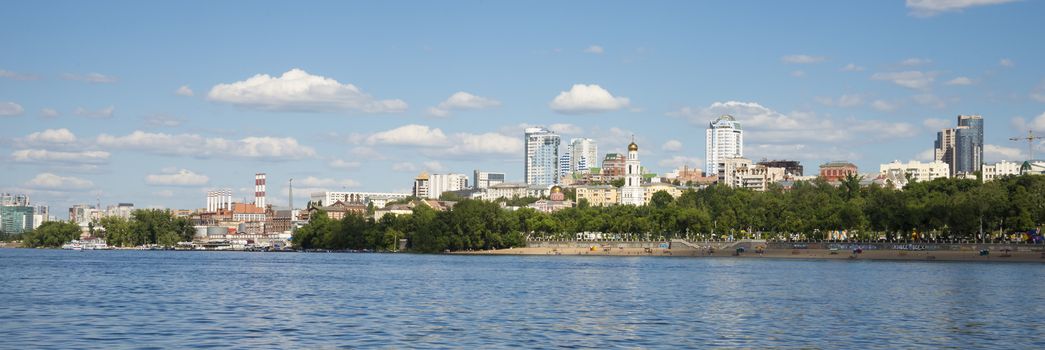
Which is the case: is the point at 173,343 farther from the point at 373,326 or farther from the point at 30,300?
the point at 30,300

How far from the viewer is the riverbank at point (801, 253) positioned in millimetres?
122213

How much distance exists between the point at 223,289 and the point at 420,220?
119 meters

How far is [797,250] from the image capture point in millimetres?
146000

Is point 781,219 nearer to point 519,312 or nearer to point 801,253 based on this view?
point 801,253

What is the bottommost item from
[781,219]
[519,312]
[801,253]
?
[519,312]

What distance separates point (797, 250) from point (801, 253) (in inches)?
46.3

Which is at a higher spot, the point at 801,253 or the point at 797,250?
the point at 797,250

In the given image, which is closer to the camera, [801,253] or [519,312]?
[519,312]

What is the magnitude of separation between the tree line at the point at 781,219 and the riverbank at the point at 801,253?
13.7 ft

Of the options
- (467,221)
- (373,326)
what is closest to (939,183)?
(467,221)

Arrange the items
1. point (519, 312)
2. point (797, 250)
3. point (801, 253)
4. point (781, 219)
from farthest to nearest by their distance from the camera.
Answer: point (781, 219), point (797, 250), point (801, 253), point (519, 312)

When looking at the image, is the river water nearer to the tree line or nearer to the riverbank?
the riverbank

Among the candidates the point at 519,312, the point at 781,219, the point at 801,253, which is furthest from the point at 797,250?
the point at 519,312

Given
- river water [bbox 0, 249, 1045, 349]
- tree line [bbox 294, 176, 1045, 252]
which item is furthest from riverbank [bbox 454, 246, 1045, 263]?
river water [bbox 0, 249, 1045, 349]
